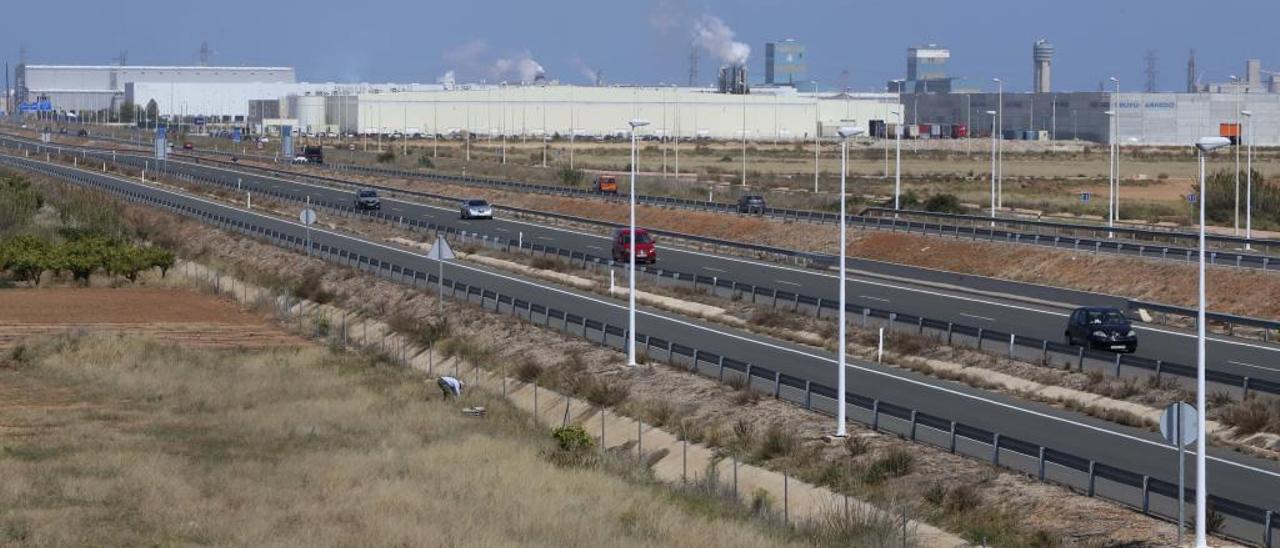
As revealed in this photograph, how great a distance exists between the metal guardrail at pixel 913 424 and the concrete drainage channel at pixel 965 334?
17.6 ft

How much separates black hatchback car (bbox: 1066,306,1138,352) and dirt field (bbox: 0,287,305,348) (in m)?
20.7

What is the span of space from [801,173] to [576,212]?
44.2 m

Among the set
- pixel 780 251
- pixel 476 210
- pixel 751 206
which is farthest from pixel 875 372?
pixel 476 210

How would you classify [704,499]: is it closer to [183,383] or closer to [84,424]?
[84,424]

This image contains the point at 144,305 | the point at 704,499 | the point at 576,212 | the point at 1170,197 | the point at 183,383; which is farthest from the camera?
the point at 1170,197

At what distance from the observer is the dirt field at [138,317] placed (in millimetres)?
51625

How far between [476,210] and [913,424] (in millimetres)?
57561

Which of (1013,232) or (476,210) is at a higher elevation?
(476,210)

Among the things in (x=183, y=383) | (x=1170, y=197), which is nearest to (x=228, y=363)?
(x=183, y=383)

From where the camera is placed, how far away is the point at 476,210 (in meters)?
88.4

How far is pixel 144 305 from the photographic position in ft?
196

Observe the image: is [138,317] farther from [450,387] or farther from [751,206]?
[751,206]

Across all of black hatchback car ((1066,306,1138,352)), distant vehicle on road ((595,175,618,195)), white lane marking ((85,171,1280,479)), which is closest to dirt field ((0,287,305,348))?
white lane marking ((85,171,1280,479))

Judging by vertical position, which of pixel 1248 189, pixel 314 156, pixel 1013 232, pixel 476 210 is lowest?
pixel 1013 232
